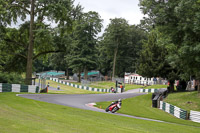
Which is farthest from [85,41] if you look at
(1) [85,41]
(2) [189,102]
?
(2) [189,102]

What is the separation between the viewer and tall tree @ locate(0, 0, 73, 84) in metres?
27.8

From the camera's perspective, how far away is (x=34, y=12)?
29953 mm

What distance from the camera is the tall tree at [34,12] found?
2784 centimetres

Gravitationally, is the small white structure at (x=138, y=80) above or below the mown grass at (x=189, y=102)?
above

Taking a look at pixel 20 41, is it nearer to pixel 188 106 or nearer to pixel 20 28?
pixel 20 28

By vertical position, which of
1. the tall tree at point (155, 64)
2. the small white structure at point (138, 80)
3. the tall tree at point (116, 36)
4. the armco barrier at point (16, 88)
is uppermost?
the tall tree at point (116, 36)

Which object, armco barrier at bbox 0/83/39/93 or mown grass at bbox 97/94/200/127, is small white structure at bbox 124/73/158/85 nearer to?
mown grass at bbox 97/94/200/127

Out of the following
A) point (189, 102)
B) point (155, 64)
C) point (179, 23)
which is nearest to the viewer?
point (179, 23)

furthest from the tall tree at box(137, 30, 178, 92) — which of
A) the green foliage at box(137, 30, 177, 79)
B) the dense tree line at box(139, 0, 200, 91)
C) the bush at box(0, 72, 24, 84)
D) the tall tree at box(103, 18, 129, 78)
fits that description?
the tall tree at box(103, 18, 129, 78)

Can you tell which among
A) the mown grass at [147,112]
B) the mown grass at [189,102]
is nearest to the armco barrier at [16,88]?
the mown grass at [147,112]

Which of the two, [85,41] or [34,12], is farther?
[85,41]

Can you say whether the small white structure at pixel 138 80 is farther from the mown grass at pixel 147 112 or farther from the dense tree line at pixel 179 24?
the dense tree line at pixel 179 24

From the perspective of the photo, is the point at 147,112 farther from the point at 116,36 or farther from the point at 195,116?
the point at 116,36

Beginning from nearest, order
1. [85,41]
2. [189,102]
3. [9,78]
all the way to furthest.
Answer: [189,102]
[9,78]
[85,41]
